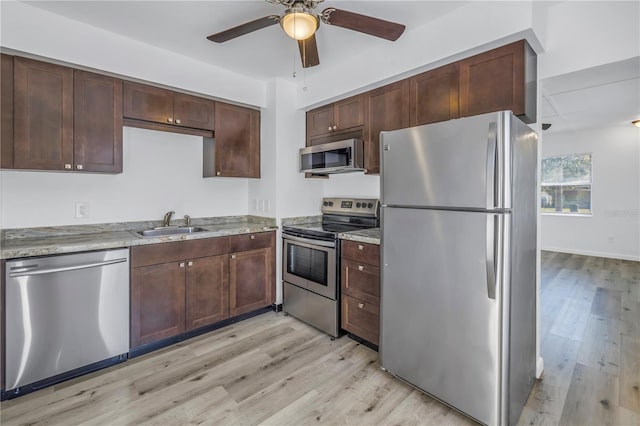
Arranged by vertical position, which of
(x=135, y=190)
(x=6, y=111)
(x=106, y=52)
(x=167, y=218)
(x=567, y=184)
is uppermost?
(x=106, y=52)

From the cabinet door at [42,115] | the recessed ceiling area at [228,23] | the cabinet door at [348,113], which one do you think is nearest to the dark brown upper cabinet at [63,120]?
the cabinet door at [42,115]

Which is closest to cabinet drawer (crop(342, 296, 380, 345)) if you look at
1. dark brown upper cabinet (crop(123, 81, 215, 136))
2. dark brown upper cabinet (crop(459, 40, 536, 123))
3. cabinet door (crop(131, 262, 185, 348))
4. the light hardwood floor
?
the light hardwood floor

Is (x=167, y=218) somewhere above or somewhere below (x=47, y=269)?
above

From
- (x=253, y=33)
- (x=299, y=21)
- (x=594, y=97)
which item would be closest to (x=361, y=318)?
(x=299, y=21)

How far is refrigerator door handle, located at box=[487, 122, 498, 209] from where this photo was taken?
1566 mm

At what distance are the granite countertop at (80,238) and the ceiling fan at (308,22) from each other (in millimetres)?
1568

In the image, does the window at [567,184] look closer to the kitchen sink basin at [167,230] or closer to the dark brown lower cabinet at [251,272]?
the dark brown lower cabinet at [251,272]

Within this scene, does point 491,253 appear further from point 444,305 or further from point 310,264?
point 310,264

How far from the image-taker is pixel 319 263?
288 cm

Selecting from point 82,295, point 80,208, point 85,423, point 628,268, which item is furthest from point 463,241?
point 628,268

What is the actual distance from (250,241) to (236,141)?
1.08m

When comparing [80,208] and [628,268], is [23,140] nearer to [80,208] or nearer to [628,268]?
[80,208]

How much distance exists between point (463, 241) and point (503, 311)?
397 millimetres

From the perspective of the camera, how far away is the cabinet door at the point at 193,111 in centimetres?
287
